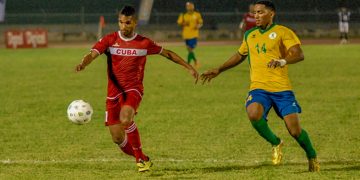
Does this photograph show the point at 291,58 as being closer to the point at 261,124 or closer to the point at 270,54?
the point at 270,54

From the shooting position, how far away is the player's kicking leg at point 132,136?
9516 mm

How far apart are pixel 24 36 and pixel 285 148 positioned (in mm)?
36568

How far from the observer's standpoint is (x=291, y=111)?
9359 millimetres

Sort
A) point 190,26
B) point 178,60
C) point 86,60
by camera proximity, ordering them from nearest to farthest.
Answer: point 86,60 < point 178,60 < point 190,26

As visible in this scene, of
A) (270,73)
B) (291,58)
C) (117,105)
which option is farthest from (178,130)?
(291,58)

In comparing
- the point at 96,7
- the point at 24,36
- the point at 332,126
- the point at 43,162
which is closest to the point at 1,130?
the point at 43,162

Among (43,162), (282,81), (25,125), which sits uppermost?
(282,81)

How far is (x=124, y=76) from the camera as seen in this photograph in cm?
979

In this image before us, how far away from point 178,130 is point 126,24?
4.25 m

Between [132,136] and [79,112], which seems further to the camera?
[79,112]

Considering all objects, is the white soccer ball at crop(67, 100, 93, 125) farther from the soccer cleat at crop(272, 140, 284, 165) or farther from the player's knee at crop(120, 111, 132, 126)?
the soccer cleat at crop(272, 140, 284, 165)

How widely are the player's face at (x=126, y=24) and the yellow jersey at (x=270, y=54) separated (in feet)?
4.71

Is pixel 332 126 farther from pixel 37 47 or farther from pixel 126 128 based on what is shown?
pixel 37 47

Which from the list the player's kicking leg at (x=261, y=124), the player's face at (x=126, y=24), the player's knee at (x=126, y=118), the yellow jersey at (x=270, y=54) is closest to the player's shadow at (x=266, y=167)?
the player's kicking leg at (x=261, y=124)
